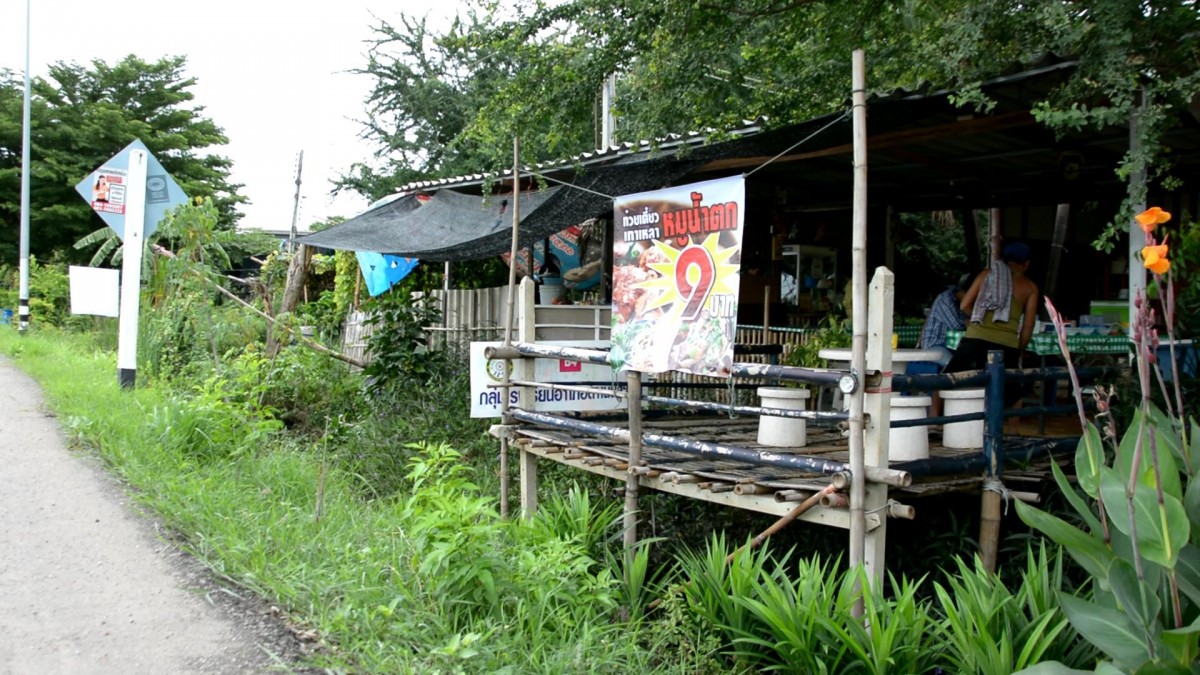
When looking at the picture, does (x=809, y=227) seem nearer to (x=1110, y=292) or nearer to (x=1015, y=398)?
(x=1110, y=292)

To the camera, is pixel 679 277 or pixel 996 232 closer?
pixel 679 277

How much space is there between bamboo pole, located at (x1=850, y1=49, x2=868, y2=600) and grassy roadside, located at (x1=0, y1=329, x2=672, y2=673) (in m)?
1.19

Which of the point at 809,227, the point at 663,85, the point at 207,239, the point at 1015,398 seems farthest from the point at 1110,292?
the point at 207,239

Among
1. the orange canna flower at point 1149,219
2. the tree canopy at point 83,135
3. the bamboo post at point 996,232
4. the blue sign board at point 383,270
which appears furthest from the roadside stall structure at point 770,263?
the tree canopy at point 83,135

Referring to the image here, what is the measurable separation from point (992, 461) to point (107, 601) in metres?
4.62

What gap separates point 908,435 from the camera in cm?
528

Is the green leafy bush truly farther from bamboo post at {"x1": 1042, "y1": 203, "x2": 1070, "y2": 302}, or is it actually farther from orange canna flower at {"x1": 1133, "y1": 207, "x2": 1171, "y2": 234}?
bamboo post at {"x1": 1042, "y1": 203, "x2": 1070, "y2": 302}

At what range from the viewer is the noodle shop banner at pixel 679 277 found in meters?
5.31

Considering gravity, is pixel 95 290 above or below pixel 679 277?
above

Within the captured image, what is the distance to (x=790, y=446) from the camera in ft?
19.8

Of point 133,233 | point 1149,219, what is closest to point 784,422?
point 1149,219

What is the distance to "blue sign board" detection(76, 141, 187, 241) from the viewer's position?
10.1 meters

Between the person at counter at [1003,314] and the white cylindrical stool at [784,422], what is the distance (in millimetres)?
1710

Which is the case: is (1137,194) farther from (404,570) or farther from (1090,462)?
(404,570)
